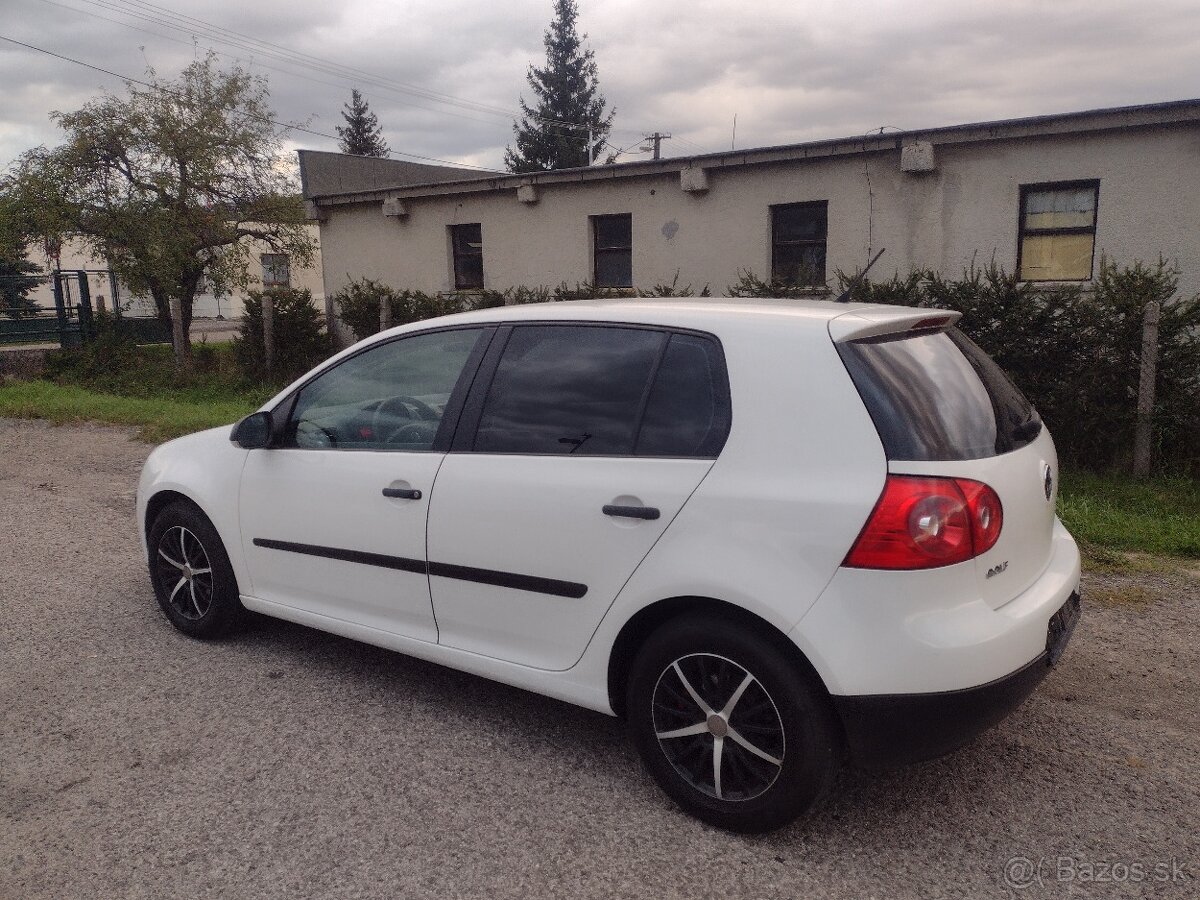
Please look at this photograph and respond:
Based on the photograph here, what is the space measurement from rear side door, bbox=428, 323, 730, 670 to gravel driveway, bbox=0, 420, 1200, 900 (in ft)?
1.61

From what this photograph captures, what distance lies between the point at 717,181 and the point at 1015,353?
24.3 ft

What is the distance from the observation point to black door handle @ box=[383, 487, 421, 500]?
11.4 feet

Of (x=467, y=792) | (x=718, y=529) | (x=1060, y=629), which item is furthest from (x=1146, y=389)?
(x=467, y=792)

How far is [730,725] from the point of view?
9.13 feet

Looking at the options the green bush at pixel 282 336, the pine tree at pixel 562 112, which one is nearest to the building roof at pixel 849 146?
the green bush at pixel 282 336

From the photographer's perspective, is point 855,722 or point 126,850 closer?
point 855,722

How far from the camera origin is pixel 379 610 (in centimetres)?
370

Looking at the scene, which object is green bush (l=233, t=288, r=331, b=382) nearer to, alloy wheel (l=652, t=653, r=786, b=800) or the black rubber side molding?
the black rubber side molding

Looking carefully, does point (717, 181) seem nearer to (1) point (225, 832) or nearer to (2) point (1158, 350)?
(2) point (1158, 350)

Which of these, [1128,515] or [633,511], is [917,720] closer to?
[633,511]

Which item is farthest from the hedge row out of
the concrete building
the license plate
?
the license plate

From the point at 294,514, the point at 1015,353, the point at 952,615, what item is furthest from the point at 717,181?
the point at 952,615

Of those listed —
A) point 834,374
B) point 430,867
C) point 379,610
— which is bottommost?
point 430,867

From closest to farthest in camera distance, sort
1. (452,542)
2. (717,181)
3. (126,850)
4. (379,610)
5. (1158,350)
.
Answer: (126,850), (452,542), (379,610), (1158,350), (717,181)
